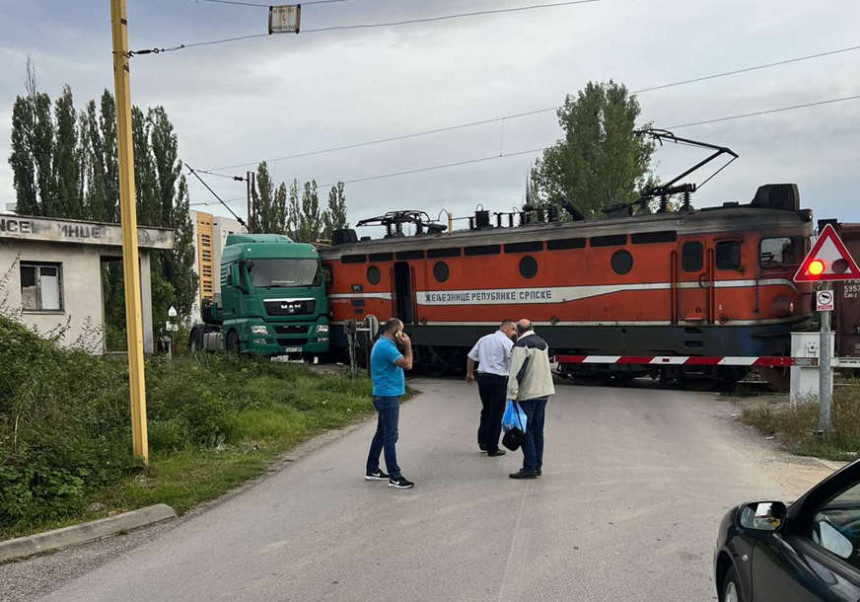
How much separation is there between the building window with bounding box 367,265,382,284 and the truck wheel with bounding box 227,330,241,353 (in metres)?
4.43

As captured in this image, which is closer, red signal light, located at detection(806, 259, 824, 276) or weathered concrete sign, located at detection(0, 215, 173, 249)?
red signal light, located at detection(806, 259, 824, 276)

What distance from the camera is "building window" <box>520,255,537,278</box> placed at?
59.9 feet

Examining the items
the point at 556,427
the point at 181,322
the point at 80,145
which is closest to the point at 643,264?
the point at 556,427

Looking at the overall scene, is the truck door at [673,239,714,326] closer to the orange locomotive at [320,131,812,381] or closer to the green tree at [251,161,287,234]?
the orange locomotive at [320,131,812,381]

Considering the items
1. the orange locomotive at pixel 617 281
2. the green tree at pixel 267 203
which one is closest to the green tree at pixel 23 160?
the green tree at pixel 267 203

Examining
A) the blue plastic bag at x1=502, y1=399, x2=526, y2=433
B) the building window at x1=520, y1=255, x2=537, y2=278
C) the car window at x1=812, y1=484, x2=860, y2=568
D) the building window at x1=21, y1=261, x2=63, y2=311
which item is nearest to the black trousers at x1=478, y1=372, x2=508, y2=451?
the blue plastic bag at x1=502, y1=399, x2=526, y2=433

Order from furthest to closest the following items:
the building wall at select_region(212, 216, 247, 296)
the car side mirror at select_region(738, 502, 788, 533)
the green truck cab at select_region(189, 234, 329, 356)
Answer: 1. the building wall at select_region(212, 216, 247, 296)
2. the green truck cab at select_region(189, 234, 329, 356)
3. the car side mirror at select_region(738, 502, 788, 533)

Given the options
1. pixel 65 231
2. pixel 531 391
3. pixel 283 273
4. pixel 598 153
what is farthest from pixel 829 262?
pixel 598 153

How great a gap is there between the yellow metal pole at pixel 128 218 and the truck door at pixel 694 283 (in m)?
11.5

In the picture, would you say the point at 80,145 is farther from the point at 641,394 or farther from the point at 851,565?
the point at 851,565

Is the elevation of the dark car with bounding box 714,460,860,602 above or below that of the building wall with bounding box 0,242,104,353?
below

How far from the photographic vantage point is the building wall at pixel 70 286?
2073 cm

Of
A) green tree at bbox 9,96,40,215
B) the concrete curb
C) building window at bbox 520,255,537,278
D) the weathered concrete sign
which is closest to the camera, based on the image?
the concrete curb

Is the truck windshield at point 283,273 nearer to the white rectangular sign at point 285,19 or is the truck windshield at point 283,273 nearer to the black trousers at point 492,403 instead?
the white rectangular sign at point 285,19
